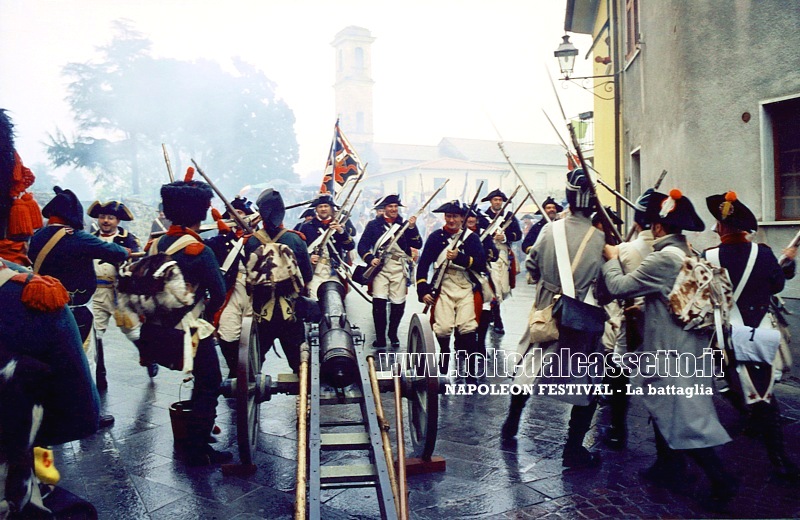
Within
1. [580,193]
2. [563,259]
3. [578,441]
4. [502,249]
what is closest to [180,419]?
[578,441]

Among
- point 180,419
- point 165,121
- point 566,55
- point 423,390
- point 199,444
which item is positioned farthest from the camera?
point 165,121

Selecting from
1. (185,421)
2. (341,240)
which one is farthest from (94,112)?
(185,421)

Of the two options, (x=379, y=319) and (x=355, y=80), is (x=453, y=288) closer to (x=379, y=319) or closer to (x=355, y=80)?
(x=379, y=319)

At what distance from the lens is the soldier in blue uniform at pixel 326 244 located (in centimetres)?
810

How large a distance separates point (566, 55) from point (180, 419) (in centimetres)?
974

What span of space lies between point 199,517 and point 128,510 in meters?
0.48

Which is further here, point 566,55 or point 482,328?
point 566,55

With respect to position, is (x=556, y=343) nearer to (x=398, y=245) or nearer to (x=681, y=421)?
(x=681, y=421)

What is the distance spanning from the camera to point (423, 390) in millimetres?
4441

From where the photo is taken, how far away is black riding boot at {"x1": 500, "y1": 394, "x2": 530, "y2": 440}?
4.79 meters

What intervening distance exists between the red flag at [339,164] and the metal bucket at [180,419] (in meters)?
6.45

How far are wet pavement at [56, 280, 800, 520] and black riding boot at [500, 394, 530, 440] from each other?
0.08 metres

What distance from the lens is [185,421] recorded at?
4.68m

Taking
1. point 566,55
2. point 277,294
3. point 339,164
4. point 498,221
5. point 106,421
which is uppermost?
point 566,55
